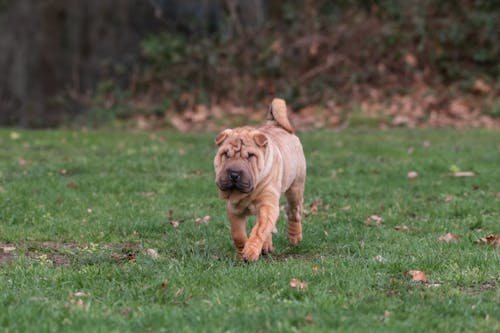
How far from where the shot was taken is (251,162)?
6.80m

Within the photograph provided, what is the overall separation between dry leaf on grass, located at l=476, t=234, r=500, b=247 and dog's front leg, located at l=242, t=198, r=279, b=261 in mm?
2159

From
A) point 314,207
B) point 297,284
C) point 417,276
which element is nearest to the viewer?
point 297,284

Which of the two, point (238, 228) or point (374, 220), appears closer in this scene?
point (238, 228)

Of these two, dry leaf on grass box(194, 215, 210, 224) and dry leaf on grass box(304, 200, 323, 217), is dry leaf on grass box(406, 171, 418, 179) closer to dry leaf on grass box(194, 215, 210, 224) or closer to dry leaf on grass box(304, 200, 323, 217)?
dry leaf on grass box(304, 200, 323, 217)

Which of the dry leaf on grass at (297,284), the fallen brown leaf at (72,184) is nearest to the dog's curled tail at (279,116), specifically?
the dry leaf on grass at (297,284)

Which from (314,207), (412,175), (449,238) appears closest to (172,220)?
(314,207)

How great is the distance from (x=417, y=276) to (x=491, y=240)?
1824 mm

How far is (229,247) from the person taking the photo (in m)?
7.89

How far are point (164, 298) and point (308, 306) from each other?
41.5 inches

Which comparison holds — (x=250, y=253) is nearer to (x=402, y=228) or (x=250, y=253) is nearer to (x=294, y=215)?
(x=294, y=215)

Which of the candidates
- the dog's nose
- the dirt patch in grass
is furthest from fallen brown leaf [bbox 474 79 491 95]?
the dog's nose

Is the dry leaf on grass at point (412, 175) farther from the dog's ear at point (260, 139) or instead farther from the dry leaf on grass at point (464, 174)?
the dog's ear at point (260, 139)

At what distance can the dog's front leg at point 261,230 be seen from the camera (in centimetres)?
686

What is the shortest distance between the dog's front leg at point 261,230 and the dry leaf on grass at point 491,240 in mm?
2159
